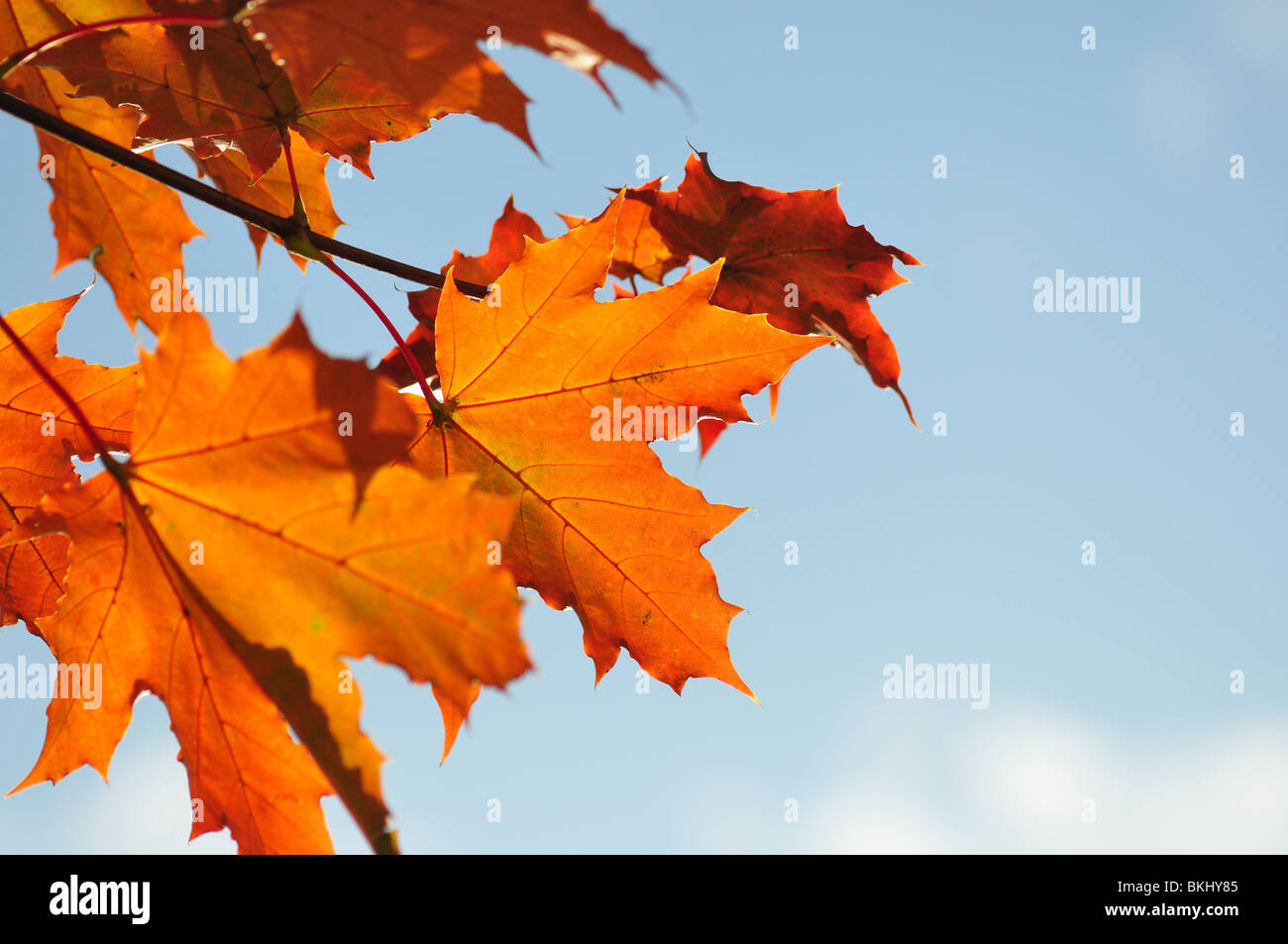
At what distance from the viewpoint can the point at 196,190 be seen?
0.81m

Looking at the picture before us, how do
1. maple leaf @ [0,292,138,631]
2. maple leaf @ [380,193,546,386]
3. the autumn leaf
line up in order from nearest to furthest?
maple leaf @ [0,292,138,631] → maple leaf @ [380,193,546,386] → the autumn leaf

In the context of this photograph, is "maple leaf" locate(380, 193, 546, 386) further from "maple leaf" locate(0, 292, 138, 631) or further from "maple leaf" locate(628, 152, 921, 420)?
"maple leaf" locate(0, 292, 138, 631)

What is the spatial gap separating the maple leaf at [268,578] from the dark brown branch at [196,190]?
0.19m

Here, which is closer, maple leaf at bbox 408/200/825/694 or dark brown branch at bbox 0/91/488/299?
dark brown branch at bbox 0/91/488/299

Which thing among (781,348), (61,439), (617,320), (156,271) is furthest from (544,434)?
(156,271)

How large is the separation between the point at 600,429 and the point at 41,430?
2.40 feet

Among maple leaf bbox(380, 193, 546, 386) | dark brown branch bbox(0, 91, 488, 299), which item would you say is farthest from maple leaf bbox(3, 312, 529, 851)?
maple leaf bbox(380, 193, 546, 386)

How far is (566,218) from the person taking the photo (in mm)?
1463

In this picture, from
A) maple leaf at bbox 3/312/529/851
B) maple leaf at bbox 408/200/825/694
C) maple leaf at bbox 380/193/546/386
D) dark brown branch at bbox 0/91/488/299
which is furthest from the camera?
maple leaf at bbox 380/193/546/386

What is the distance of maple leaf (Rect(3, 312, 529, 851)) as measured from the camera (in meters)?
0.65

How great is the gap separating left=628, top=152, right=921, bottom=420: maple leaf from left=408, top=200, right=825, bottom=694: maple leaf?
29cm

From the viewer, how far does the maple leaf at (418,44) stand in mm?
662

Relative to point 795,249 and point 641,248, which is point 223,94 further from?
point 795,249

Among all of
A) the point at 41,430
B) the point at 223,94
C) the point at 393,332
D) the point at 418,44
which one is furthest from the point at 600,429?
the point at 41,430
